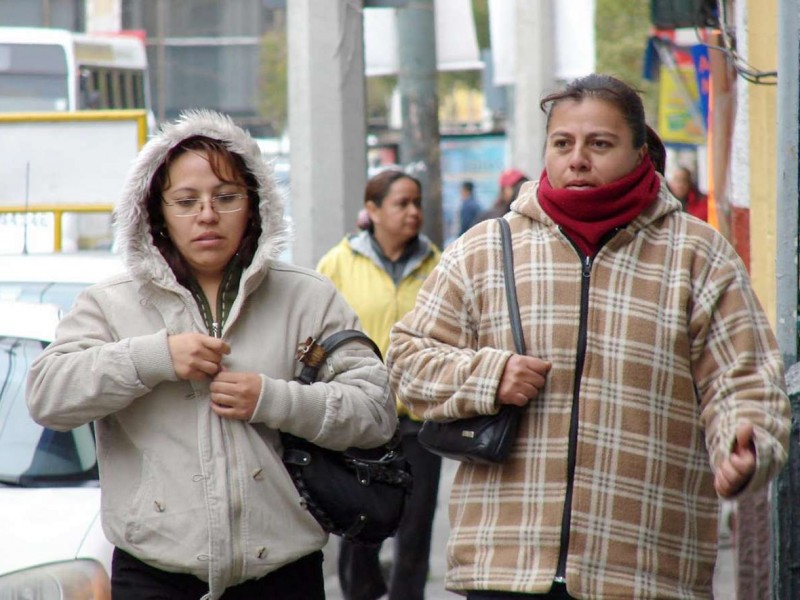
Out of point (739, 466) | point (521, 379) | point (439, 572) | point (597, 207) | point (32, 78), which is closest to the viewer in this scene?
point (739, 466)

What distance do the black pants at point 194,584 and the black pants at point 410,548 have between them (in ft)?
8.98

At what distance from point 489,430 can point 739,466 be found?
53 centimetres

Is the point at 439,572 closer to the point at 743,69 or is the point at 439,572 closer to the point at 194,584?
the point at 743,69

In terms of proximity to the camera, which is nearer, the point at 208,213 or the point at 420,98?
the point at 208,213

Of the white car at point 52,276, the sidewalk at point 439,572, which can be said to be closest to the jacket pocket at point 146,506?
the white car at point 52,276

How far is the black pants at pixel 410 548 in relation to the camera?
6.27m

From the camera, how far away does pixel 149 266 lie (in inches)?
134

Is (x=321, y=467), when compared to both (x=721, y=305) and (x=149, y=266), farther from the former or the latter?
(x=721, y=305)

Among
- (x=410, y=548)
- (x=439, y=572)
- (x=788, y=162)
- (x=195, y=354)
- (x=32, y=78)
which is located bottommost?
(x=439, y=572)

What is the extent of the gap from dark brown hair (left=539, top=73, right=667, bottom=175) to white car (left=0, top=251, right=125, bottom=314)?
2.58 m

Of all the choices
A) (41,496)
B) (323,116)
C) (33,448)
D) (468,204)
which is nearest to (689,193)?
(323,116)

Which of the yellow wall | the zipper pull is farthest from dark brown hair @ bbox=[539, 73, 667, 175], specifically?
the yellow wall

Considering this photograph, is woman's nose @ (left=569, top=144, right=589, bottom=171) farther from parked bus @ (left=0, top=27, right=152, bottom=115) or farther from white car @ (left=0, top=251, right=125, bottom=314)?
parked bus @ (left=0, top=27, right=152, bottom=115)

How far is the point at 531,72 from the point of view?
70.7 ft
